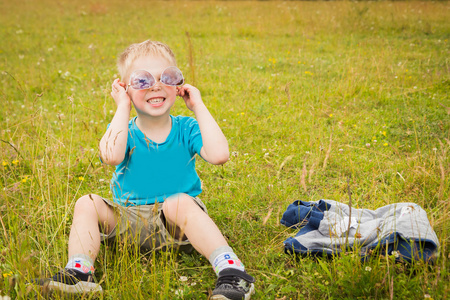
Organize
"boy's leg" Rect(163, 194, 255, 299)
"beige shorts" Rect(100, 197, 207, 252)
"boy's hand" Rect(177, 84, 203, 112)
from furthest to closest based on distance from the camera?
"boy's hand" Rect(177, 84, 203, 112) < "beige shorts" Rect(100, 197, 207, 252) < "boy's leg" Rect(163, 194, 255, 299)

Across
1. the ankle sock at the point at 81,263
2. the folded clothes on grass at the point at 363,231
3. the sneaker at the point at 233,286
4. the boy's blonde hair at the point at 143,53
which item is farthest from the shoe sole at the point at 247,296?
the boy's blonde hair at the point at 143,53

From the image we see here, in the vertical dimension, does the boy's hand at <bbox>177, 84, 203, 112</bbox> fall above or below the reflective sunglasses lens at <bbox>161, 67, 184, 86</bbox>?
below

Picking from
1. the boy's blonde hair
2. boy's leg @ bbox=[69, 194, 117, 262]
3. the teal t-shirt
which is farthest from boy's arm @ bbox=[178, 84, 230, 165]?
boy's leg @ bbox=[69, 194, 117, 262]

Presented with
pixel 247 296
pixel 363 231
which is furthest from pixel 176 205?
pixel 363 231

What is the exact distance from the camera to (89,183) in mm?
3611

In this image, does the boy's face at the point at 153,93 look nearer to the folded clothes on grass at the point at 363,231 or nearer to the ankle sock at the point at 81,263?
the ankle sock at the point at 81,263

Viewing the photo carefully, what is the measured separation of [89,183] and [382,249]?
8.26 feet

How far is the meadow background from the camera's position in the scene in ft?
7.01

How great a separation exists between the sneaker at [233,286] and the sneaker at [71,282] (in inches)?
23.0

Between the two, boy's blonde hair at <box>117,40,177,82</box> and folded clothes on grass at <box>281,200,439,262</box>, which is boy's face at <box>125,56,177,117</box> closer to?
boy's blonde hair at <box>117,40,177,82</box>

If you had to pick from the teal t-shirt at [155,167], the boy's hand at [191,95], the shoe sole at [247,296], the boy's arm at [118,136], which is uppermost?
the boy's hand at [191,95]

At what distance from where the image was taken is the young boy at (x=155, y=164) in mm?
2268

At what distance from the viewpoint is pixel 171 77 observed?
245 cm

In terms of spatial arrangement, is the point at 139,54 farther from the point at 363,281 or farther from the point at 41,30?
the point at 41,30
